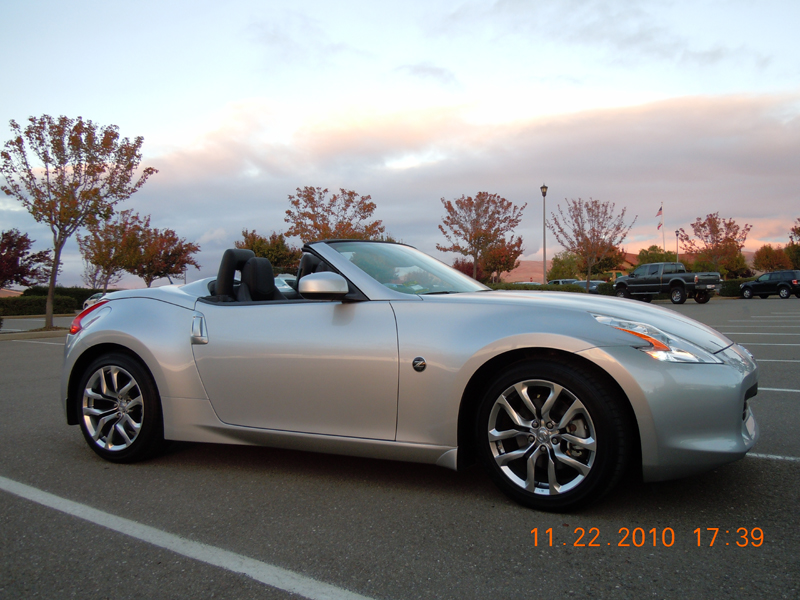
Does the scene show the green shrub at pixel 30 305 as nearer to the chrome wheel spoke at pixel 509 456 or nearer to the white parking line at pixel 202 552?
the white parking line at pixel 202 552

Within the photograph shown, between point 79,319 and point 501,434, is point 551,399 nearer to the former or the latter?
point 501,434

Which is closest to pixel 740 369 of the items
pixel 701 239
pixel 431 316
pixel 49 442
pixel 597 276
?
pixel 431 316

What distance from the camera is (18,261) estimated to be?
35438mm

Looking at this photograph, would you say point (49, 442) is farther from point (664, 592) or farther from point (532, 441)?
point (664, 592)

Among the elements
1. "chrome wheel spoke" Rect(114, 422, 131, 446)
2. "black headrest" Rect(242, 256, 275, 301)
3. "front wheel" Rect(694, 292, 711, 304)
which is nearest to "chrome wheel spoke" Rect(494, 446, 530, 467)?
"black headrest" Rect(242, 256, 275, 301)

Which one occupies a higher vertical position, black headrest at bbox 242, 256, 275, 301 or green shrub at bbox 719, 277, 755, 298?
black headrest at bbox 242, 256, 275, 301

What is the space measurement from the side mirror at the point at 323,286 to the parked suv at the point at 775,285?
3735 cm

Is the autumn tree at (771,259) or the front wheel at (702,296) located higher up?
the autumn tree at (771,259)

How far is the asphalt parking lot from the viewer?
2295 millimetres

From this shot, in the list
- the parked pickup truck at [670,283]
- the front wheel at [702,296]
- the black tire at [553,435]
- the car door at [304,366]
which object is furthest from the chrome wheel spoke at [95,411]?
the front wheel at [702,296]

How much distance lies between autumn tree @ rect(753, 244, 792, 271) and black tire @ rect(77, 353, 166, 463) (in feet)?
267

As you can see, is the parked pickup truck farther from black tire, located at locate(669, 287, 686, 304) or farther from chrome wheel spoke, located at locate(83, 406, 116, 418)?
chrome wheel spoke, located at locate(83, 406, 116, 418)

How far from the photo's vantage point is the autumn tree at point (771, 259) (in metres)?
73.1

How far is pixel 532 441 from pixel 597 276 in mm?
84779
